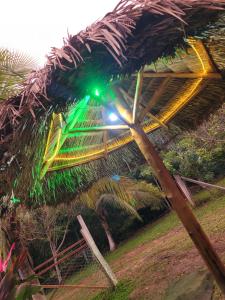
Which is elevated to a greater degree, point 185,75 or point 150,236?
point 185,75

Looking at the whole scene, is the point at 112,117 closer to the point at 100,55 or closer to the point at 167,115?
the point at 167,115

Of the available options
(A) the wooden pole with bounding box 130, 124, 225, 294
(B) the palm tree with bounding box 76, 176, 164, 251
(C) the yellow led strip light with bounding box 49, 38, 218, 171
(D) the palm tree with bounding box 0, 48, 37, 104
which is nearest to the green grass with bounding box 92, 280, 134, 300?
(C) the yellow led strip light with bounding box 49, 38, 218, 171

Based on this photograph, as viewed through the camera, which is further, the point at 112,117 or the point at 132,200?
the point at 132,200

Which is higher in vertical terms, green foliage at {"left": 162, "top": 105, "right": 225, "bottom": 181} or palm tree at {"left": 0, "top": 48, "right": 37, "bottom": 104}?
palm tree at {"left": 0, "top": 48, "right": 37, "bottom": 104}

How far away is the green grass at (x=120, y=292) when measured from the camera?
22.5 feet

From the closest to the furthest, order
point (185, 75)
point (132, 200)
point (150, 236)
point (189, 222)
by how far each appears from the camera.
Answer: point (189, 222), point (185, 75), point (132, 200), point (150, 236)

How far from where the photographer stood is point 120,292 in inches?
283

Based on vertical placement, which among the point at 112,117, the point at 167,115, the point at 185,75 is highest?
the point at 112,117

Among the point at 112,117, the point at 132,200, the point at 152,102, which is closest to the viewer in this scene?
the point at 152,102

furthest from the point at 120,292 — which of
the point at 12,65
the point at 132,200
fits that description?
the point at 12,65

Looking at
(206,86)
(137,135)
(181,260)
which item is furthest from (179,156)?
(137,135)

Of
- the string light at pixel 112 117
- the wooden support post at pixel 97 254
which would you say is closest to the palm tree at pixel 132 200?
the wooden support post at pixel 97 254

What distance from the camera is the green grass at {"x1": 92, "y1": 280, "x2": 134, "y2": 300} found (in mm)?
6858

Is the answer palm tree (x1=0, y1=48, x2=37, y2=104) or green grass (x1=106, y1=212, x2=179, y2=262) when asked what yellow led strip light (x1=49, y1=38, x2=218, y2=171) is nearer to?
palm tree (x1=0, y1=48, x2=37, y2=104)
